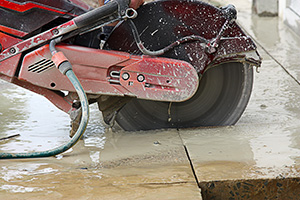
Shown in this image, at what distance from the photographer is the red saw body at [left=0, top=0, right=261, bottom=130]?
2682mm

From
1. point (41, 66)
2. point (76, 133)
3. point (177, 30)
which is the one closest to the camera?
point (76, 133)

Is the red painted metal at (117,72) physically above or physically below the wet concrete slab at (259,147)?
above

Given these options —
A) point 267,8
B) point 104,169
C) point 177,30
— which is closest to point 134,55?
point 177,30

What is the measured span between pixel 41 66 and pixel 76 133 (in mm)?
496

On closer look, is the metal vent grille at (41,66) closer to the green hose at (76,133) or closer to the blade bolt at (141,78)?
the green hose at (76,133)

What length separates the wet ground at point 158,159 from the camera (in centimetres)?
220

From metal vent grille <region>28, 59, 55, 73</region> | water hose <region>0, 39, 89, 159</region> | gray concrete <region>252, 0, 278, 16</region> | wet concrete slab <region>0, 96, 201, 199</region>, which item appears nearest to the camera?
wet concrete slab <region>0, 96, 201, 199</region>

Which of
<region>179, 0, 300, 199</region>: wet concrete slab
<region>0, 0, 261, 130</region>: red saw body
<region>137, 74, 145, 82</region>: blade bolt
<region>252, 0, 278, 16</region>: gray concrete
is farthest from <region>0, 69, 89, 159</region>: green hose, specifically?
<region>252, 0, 278, 16</region>: gray concrete

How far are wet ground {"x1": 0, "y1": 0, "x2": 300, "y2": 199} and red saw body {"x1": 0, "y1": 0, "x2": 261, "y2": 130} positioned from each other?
213 mm

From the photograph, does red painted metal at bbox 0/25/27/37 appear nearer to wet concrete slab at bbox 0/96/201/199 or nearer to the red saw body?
the red saw body

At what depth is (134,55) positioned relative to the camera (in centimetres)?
273

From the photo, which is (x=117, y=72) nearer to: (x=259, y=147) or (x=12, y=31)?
(x=12, y=31)

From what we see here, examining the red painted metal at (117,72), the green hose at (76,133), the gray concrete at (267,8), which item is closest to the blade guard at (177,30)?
the red painted metal at (117,72)

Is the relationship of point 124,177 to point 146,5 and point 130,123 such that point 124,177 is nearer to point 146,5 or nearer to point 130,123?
point 130,123
